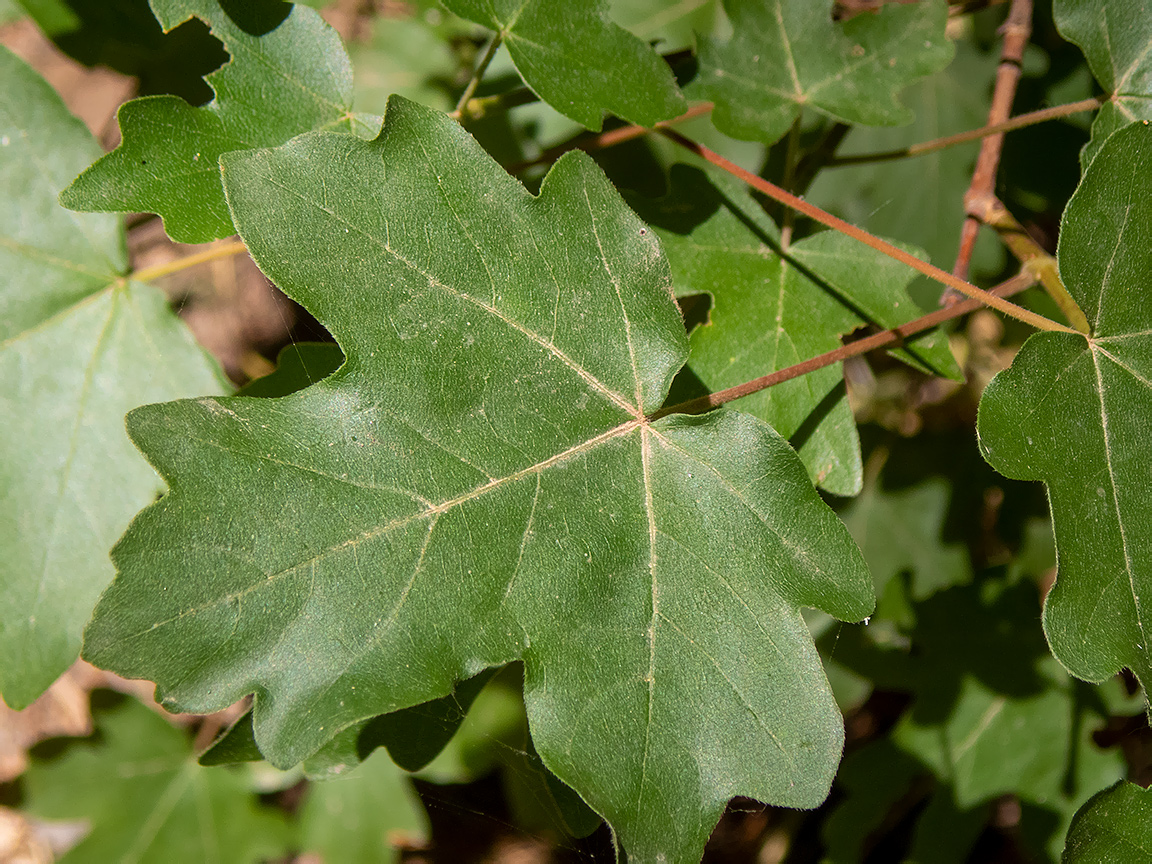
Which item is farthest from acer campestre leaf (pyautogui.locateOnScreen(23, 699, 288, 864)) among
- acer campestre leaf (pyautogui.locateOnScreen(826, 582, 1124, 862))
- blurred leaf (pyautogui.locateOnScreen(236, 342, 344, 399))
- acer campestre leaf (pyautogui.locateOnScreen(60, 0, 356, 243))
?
acer campestre leaf (pyautogui.locateOnScreen(60, 0, 356, 243))

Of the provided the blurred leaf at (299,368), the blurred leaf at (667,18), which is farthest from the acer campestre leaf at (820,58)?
the blurred leaf at (299,368)

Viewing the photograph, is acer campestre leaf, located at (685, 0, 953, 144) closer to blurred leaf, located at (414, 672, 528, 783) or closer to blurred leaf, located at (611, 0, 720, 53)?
blurred leaf, located at (611, 0, 720, 53)

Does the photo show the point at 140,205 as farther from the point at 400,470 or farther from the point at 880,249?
the point at 880,249

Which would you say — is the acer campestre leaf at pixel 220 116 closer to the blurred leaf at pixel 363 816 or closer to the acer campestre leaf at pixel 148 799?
the blurred leaf at pixel 363 816

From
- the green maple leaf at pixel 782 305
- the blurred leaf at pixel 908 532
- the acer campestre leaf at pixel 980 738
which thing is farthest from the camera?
the blurred leaf at pixel 908 532

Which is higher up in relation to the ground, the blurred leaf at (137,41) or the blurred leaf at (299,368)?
the blurred leaf at (137,41)

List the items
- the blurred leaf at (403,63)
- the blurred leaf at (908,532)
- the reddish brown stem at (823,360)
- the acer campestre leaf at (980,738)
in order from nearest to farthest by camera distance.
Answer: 1. the reddish brown stem at (823,360)
2. the acer campestre leaf at (980,738)
3. the blurred leaf at (908,532)
4. the blurred leaf at (403,63)

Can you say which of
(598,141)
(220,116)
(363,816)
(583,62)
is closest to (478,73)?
(583,62)
